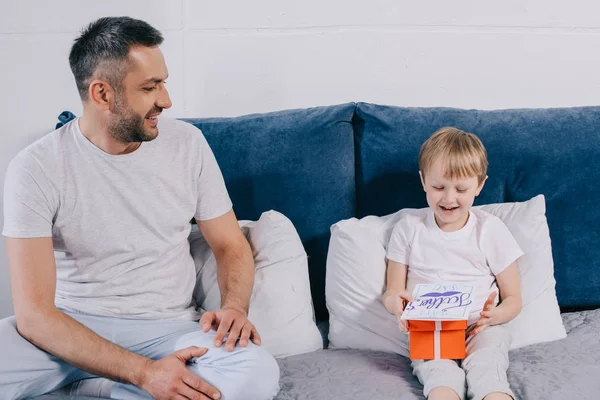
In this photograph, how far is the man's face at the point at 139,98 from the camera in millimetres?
1778

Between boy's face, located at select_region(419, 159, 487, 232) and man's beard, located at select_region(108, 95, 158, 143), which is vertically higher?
man's beard, located at select_region(108, 95, 158, 143)

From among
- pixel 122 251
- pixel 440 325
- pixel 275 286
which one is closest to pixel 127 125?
pixel 122 251

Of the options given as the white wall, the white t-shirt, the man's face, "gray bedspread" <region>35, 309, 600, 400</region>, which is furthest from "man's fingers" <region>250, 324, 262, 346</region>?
the white wall

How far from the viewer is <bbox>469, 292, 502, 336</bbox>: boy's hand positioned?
182cm

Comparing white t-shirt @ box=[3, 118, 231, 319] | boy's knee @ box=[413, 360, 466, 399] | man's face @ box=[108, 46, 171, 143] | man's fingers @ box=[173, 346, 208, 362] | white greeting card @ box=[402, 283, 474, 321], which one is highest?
man's face @ box=[108, 46, 171, 143]

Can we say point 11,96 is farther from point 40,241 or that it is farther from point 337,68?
point 337,68

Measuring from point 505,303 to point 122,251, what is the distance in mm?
960

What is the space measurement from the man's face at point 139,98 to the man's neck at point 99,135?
23mm

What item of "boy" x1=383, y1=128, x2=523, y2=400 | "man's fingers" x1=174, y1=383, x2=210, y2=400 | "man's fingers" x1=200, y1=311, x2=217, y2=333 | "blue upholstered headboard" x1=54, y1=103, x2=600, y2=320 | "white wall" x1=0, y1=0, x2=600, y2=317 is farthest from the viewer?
"white wall" x1=0, y1=0, x2=600, y2=317

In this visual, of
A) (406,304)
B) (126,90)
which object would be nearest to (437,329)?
(406,304)

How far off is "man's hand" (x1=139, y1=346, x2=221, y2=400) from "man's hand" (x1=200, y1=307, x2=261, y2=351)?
0.09m

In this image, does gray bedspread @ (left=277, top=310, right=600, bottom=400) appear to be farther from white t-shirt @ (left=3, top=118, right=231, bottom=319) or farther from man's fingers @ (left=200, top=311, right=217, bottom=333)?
white t-shirt @ (left=3, top=118, right=231, bottom=319)

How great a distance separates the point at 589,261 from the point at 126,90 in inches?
52.7

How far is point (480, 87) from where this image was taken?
247 cm
